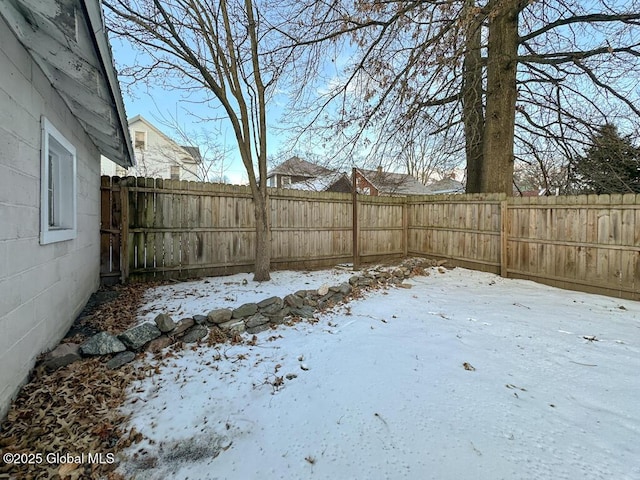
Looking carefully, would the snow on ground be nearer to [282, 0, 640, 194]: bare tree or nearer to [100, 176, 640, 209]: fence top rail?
[100, 176, 640, 209]: fence top rail

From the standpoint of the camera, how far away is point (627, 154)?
21.8ft

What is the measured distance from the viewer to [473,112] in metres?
6.79

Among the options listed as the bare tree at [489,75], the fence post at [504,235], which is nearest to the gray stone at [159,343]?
the bare tree at [489,75]

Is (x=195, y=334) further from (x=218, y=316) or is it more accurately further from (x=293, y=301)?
(x=293, y=301)

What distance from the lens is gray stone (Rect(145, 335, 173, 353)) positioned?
2.76m

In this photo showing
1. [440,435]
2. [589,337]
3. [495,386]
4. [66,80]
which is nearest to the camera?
[440,435]

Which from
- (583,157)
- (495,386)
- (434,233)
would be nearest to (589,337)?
(495,386)

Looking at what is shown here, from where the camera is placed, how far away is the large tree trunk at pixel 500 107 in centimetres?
669

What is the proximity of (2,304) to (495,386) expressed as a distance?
11.0 ft

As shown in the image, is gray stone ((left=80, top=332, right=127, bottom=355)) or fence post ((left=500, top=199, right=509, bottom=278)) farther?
fence post ((left=500, top=199, right=509, bottom=278))

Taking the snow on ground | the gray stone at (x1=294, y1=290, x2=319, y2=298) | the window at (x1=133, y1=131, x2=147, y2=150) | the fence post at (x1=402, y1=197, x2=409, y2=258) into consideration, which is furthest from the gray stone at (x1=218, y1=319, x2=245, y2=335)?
the window at (x1=133, y1=131, x2=147, y2=150)

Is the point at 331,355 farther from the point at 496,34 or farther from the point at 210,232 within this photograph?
the point at 496,34

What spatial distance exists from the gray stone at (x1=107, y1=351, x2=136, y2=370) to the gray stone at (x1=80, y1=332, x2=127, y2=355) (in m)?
0.06

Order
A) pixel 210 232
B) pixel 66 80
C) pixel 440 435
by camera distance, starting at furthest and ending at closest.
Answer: pixel 210 232 → pixel 66 80 → pixel 440 435
